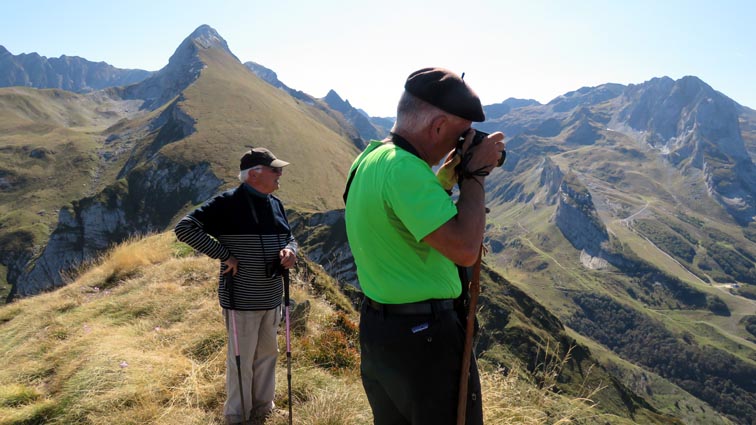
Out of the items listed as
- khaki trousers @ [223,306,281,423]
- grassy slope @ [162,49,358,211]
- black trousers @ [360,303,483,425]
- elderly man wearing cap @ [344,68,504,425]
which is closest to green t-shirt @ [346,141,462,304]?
elderly man wearing cap @ [344,68,504,425]

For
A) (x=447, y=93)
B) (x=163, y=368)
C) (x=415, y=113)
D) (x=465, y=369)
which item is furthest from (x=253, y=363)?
(x=447, y=93)

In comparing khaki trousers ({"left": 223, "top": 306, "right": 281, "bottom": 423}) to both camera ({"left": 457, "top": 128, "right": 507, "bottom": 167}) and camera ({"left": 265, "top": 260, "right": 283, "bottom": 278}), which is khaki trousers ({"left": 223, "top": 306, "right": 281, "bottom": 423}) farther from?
camera ({"left": 457, "top": 128, "right": 507, "bottom": 167})

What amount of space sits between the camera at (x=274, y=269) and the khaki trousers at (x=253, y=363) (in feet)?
1.59

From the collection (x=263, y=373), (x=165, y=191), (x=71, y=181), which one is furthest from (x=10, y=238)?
(x=263, y=373)

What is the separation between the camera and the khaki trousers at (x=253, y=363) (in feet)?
16.8

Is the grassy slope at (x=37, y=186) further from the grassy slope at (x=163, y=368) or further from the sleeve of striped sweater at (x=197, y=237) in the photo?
the sleeve of striped sweater at (x=197, y=237)

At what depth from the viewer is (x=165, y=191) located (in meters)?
124

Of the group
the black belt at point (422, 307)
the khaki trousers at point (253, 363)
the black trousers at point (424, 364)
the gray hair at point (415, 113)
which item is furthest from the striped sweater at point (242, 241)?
the gray hair at point (415, 113)

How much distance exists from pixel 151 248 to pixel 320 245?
276 ft

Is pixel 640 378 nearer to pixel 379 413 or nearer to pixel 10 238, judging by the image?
pixel 379 413

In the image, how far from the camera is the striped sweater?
5.00m

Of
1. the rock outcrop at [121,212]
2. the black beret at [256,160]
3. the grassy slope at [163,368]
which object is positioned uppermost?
the black beret at [256,160]

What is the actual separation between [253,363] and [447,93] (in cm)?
450

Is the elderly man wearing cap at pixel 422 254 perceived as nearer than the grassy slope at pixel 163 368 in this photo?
Yes
